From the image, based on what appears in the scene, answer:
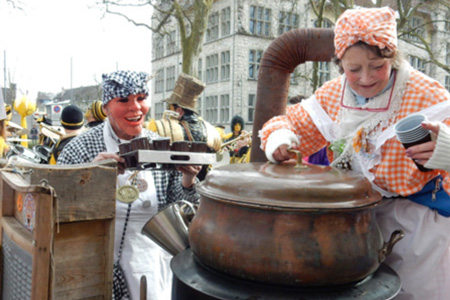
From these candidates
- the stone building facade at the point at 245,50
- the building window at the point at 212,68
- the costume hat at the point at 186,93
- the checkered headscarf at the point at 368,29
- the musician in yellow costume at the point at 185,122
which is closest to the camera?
the checkered headscarf at the point at 368,29

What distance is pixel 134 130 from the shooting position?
86.2 inches

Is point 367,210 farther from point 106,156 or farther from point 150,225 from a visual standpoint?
point 106,156

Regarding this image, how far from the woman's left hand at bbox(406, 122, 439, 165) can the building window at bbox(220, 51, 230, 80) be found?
24.0 meters

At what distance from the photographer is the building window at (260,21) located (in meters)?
24.5

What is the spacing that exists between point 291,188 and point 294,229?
0.14 m

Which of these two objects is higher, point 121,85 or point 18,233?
point 121,85

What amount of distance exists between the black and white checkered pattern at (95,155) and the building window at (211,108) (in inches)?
942

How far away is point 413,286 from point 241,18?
23813mm

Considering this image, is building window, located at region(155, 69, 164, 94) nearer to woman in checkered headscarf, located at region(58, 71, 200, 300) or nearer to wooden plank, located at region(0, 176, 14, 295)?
woman in checkered headscarf, located at region(58, 71, 200, 300)

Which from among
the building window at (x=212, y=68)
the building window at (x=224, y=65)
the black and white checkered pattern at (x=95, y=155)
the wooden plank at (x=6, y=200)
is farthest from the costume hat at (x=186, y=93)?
the building window at (x=212, y=68)

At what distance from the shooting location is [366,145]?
1.74 meters

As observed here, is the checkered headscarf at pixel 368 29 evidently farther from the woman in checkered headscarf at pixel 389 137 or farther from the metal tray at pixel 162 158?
the metal tray at pixel 162 158

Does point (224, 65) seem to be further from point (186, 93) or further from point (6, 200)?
point (6, 200)

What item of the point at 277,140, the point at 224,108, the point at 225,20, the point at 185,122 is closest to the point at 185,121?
the point at 185,122
